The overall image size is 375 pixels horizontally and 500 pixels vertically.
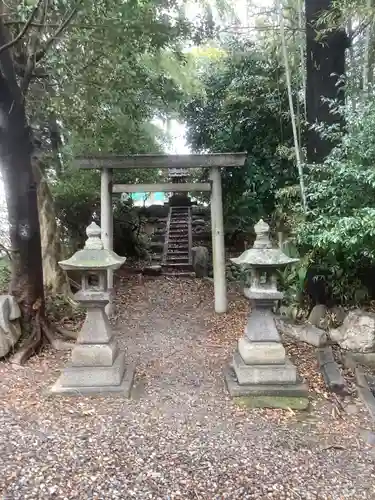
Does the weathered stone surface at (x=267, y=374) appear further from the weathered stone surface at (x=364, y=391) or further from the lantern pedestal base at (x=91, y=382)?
the lantern pedestal base at (x=91, y=382)

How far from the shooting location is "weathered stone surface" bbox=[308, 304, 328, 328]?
5.21 meters

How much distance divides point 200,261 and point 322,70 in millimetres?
5056

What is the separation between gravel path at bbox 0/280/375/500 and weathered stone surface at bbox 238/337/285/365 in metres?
0.40

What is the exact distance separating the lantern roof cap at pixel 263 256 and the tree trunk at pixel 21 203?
93.6 inches

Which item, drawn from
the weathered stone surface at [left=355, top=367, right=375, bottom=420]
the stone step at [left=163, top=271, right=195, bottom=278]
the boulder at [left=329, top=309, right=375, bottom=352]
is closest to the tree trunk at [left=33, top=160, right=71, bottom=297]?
the stone step at [left=163, top=271, right=195, bottom=278]

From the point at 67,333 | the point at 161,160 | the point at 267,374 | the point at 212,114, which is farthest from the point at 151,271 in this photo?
the point at 267,374

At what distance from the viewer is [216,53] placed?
33.1 ft

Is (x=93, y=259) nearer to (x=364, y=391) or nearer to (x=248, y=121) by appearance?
(x=364, y=391)

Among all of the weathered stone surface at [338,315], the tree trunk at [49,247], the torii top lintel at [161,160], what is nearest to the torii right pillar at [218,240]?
the torii top lintel at [161,160]

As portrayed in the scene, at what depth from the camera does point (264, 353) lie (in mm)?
3811

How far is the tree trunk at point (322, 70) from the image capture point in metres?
5.26

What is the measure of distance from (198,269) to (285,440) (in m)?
6.53

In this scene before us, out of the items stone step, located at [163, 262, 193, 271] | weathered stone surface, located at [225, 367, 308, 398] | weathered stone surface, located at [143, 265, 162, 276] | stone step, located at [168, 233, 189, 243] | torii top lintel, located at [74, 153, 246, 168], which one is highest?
torii top lintel, located at [74, 153, 246, 168]

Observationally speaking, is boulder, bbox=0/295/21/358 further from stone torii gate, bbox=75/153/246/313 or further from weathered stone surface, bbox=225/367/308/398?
weathered stone surface, bbox=225/367/308/398
